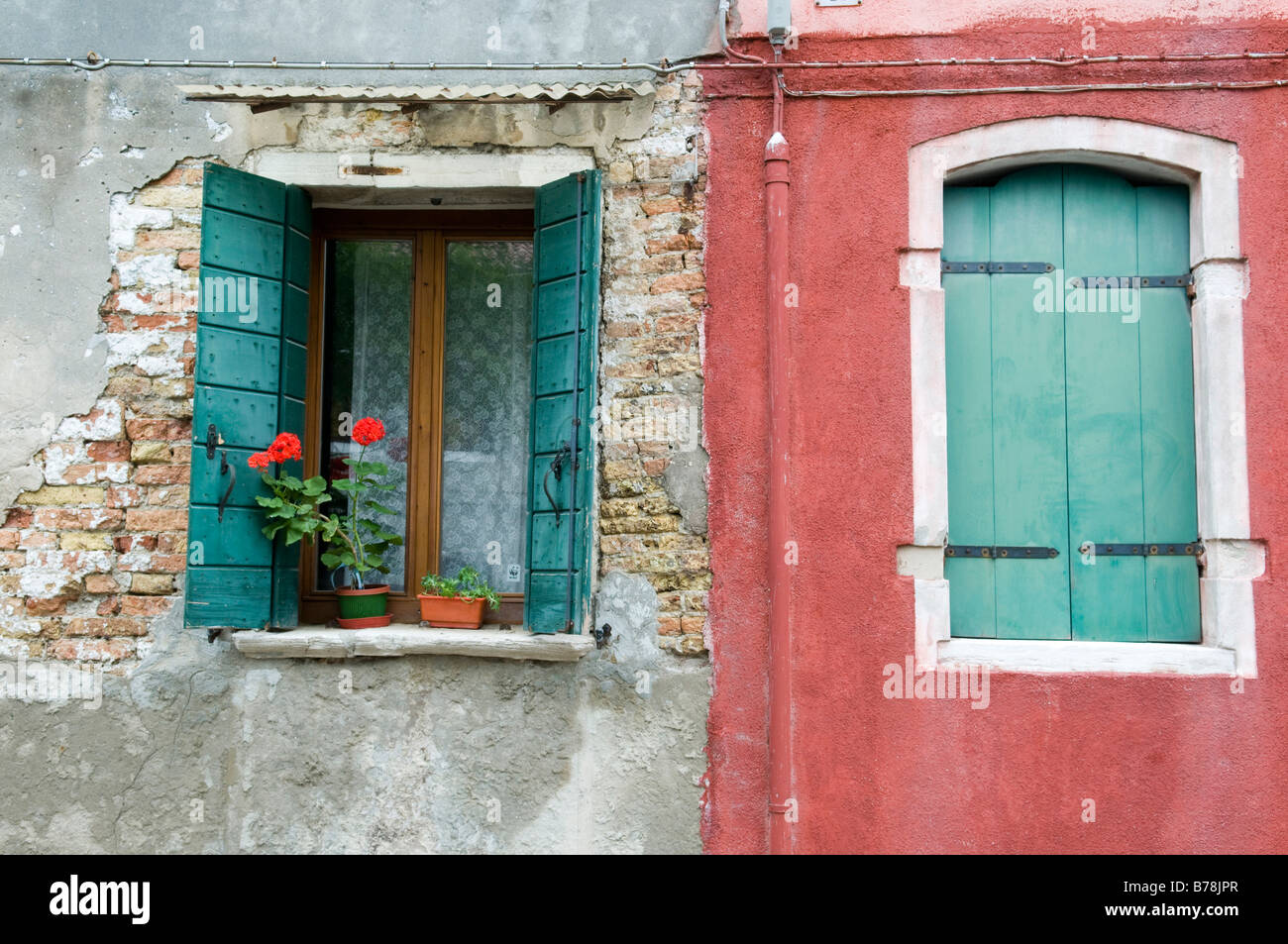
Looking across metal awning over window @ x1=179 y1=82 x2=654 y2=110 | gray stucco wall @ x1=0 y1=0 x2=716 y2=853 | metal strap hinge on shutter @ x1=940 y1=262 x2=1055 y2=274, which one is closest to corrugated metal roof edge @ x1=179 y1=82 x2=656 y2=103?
metal awning over window @ x1=179 y1=82 x2=654 y2=110

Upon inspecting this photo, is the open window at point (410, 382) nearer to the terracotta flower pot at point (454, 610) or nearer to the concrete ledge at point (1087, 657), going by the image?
the terracotta flower pot at point (454, 610)

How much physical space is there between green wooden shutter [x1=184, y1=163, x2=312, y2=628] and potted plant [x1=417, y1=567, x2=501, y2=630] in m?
0.52

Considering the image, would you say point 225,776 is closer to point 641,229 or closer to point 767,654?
point 767,654

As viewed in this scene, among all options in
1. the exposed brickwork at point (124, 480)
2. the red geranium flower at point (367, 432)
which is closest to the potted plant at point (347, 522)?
the red geranium flower at point (367, 432)

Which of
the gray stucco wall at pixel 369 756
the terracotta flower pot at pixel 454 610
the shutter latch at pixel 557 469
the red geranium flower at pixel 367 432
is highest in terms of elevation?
the red geranium flower at pixel 367 432

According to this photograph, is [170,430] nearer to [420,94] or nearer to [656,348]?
[420,94]

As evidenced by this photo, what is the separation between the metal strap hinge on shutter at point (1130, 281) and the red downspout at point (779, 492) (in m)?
1.15

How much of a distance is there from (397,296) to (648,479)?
1376mm

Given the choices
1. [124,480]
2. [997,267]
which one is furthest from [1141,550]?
[124,480]

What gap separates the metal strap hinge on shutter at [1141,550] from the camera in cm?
369

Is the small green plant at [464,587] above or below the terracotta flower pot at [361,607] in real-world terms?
above

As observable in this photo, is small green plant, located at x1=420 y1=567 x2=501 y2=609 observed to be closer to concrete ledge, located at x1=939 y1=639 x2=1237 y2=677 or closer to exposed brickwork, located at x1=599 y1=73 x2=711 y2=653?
exposed brickwork, located at x1=599 y1=73 x2=711 y2=653

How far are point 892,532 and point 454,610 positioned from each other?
170cm

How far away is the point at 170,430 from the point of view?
3877 millimetres
